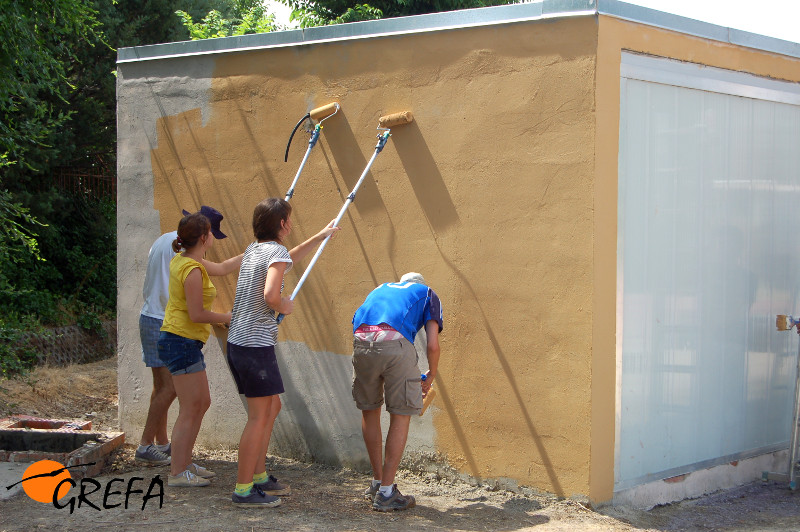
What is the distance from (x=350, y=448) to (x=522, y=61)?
2.72m

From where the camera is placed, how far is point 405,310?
4535 millimetres

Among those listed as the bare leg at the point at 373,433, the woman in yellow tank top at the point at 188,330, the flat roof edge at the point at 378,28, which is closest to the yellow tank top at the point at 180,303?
the woman in yellow tank top at the point at 188,330

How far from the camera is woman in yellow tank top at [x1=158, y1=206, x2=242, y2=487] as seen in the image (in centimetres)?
476

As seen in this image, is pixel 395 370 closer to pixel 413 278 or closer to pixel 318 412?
pixel 413 278

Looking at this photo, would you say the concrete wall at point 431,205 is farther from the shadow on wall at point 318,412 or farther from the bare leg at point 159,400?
the bare leg at point 159,400

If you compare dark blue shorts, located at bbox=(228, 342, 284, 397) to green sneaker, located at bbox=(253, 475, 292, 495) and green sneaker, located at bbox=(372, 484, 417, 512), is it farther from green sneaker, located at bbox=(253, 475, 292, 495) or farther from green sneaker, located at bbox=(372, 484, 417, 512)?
green sneaker, located at bbox=(372, 484, 417, 512)

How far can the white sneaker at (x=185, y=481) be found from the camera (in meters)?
5.01

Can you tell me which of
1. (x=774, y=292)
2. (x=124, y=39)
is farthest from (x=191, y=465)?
(x=124, y=39)

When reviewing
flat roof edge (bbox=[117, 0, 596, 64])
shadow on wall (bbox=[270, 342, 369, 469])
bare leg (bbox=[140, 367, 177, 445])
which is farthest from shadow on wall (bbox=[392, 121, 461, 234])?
bare leg (bbox=[140, 367, 177, 445])

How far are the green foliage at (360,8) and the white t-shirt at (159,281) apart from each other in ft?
29.8

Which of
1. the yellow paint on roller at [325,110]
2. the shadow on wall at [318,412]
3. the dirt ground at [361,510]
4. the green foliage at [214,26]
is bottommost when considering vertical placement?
the dirt ground at [361,510]

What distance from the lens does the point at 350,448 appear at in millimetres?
5578

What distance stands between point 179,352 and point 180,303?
0.94ft

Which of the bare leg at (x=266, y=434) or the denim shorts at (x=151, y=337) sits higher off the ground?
the denim shorts at (x=151, y=337)
